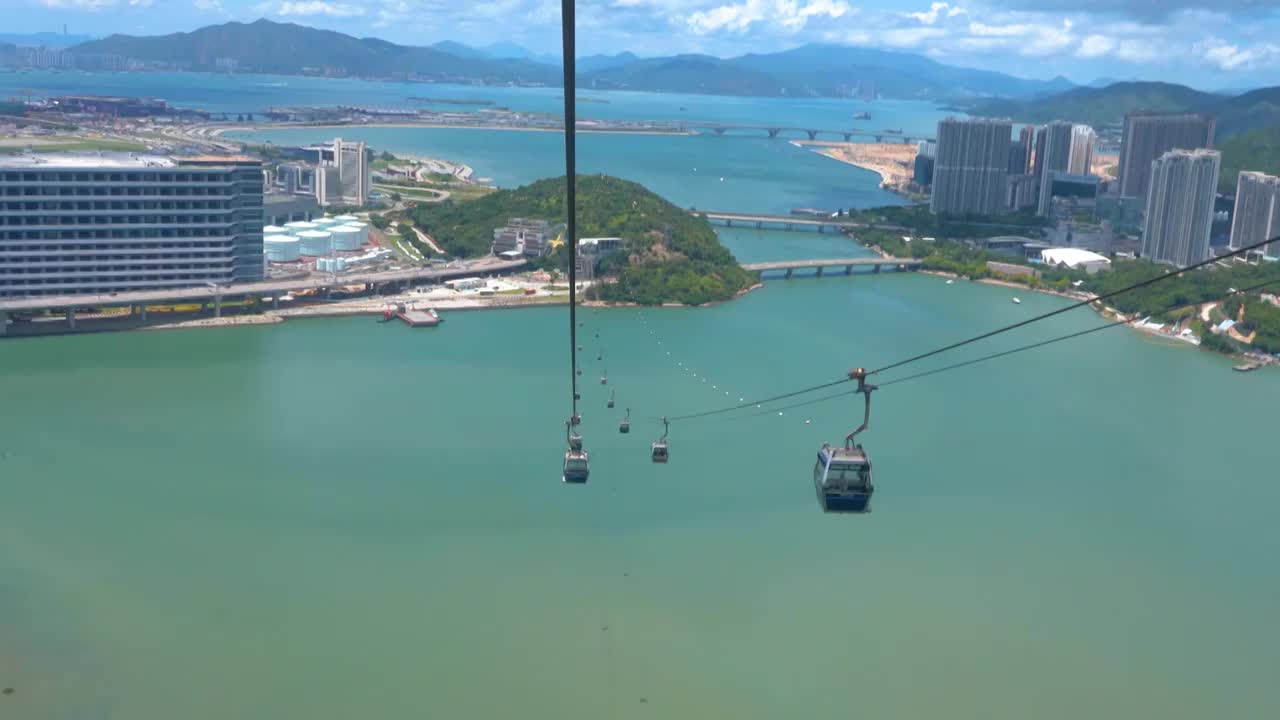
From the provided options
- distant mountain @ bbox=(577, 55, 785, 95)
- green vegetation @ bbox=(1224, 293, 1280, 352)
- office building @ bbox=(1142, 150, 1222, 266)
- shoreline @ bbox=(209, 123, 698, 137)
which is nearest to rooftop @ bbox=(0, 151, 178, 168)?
green vegetation @ bbox=(1224, 293, 1280, 352)

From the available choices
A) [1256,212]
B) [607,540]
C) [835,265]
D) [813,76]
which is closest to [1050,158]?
[1256,212]

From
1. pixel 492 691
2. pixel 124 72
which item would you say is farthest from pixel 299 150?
pixel 124 72

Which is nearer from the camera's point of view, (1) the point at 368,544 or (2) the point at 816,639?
(2) the point at 816,639

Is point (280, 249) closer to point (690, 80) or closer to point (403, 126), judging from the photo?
point (403, 126)

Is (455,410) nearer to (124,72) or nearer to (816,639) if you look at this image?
(816,639)

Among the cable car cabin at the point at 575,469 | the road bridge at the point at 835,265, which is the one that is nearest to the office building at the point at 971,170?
the road bridge at the point at 835,265

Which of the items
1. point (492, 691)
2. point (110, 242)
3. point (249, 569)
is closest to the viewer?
point (492, 691)

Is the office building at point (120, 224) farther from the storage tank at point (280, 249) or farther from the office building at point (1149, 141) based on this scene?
the office building at point (1149, 141)
